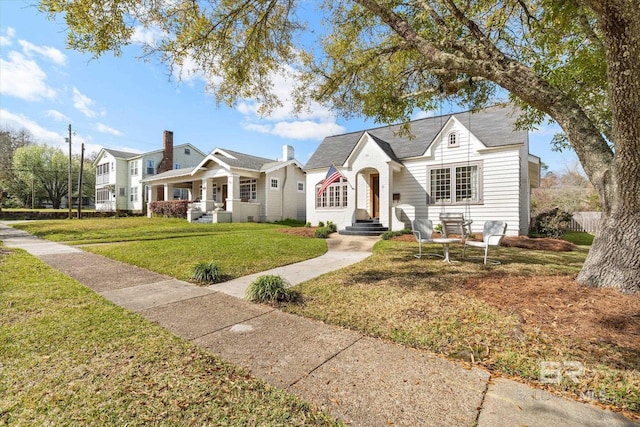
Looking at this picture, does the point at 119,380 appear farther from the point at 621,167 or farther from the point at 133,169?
the point at 133,169

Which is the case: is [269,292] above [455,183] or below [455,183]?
below

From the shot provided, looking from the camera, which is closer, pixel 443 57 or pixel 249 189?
pixel 443 57

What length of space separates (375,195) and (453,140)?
15.7ft

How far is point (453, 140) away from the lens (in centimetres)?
1402

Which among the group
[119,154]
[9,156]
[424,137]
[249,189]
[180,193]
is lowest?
[249,189]

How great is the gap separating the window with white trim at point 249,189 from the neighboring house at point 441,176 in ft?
23.9

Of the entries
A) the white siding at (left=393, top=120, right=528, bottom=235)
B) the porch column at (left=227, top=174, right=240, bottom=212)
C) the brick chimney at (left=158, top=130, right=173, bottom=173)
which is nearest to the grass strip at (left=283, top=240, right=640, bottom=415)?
the white siding at (left=393, top=120, right=528, bottom=235)

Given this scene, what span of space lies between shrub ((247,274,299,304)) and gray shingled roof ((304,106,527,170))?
7.69m

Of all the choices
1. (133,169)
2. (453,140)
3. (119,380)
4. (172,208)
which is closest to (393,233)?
(453,140)

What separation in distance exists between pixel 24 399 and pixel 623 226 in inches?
282

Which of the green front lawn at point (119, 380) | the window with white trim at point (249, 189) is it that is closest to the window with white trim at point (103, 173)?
the window with white trim at point (249, 189)

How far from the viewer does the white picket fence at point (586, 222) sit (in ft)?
68.7

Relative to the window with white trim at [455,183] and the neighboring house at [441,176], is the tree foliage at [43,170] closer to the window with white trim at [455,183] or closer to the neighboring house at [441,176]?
the neighboring house at [441,176]

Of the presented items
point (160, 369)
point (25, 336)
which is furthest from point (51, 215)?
point (160, 369)
